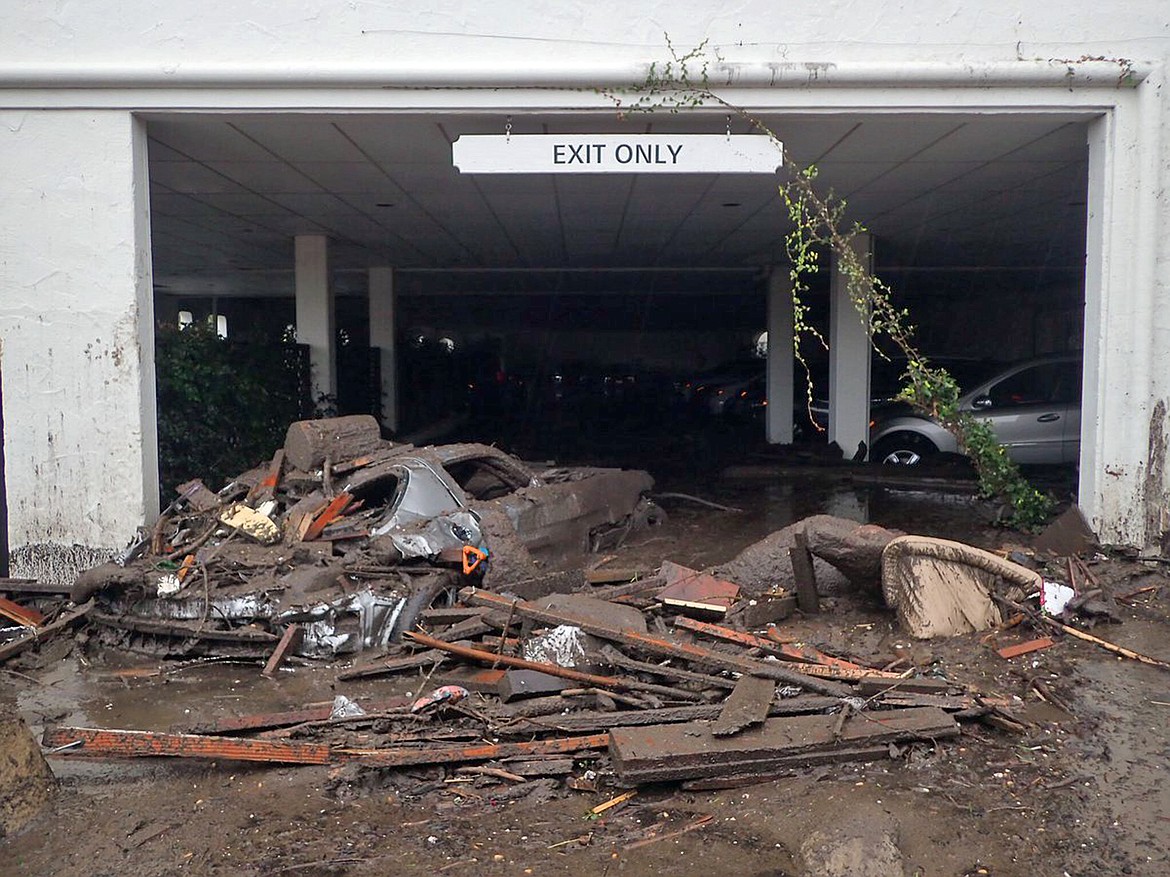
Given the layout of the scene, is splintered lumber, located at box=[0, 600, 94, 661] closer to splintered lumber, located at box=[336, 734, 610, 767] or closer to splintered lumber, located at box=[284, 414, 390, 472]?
splintered lumber, located at box=[284, 414, 390, 472]

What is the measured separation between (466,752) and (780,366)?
13.5 meters

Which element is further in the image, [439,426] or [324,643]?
[439,426]

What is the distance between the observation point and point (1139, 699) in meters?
5.02

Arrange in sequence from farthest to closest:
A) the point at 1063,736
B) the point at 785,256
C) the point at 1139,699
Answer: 1. the point at 785,256
2. the point at 1139,699
3. the point at 1063,736

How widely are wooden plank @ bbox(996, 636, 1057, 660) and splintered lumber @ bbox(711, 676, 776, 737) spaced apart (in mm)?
1701

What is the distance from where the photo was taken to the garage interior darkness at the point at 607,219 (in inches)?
310

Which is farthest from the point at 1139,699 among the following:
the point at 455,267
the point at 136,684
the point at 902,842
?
→ the point at 455,267

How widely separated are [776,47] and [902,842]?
5.78 meters

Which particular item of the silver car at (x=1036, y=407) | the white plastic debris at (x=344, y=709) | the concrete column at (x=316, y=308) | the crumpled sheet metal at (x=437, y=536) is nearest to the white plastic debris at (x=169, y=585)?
the crumpled sheet metal at (x=437, y=536)

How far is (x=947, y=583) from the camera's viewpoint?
5.96 m

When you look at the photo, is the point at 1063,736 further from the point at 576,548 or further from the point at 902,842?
the point at 576,548

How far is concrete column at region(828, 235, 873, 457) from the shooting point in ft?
45.7

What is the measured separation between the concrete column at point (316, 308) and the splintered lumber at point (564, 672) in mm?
8793

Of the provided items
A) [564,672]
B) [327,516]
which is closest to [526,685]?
[564,672]
